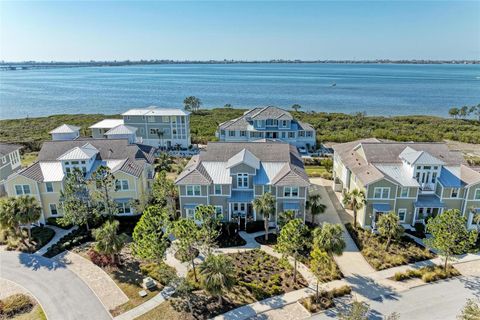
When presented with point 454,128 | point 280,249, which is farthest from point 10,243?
point 454,128

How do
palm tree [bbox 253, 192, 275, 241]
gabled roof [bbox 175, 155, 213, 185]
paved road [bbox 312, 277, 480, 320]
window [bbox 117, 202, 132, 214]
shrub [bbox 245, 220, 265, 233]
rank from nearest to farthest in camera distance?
1. paved road [bbox 312, 277, 480, 320]
2. palm tree [bbox 253, 192, 275, 241]
3. gabled roof [bbox 175, 155, 213, 185]
4. shrub [bbox 245, 220, 265, 233]
5. window [bbox 117, 202, 132, 214]

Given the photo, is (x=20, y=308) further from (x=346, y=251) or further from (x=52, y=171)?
(x=346, y=251)

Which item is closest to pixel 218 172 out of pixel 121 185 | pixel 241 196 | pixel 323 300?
pixel 241 196

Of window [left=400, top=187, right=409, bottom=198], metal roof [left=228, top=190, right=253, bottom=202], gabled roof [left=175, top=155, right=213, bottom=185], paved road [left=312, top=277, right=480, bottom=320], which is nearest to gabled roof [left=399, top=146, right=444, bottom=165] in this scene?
window [left=400, top=187, right=409, bottom=198]

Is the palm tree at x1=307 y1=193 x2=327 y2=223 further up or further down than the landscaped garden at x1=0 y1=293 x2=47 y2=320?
further up

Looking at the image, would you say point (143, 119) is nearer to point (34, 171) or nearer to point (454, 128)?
point (34, 171)

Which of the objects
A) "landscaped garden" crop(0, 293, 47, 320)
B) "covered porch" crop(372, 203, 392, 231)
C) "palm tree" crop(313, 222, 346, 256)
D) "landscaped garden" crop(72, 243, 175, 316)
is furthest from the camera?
"covered porch" crop(372, 203, 392, 231)

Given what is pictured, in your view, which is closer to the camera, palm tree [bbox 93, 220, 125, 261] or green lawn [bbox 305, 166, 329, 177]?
palm tree [bbox 93, 220, 125, 261]

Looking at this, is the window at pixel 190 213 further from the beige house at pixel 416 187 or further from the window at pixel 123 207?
the beige house at pixel 416 187

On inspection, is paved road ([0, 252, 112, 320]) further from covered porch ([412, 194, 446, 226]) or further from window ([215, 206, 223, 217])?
covered porch ([412, 194, 446, 226])
